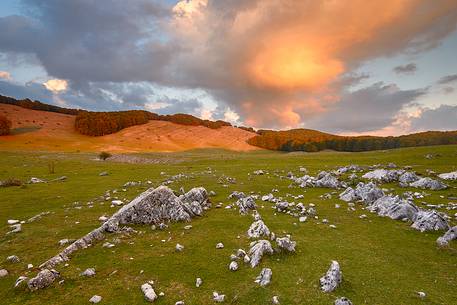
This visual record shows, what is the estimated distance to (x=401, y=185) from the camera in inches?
1153

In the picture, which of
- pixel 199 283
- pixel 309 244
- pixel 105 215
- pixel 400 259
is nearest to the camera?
pixel 199 283

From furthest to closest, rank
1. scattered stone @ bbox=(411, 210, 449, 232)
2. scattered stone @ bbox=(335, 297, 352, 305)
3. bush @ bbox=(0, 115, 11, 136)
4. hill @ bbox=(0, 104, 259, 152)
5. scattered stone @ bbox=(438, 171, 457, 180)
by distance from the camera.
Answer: hill @ bbox=(0, 104, 259, 152), bush @ bbox=(0, 115, 11, 136), scattered stone @ bbox=(438, 171, 457, 180), scattered stone @ bbox=(411, 210, 449, 232), scattered stone @ bbox=(335, 297, 352, 305)

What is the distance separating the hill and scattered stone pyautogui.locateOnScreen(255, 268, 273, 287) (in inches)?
4629

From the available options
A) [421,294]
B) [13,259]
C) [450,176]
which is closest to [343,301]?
[421,294]

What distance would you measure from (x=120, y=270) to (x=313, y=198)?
61.6ft

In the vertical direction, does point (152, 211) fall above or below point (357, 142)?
below

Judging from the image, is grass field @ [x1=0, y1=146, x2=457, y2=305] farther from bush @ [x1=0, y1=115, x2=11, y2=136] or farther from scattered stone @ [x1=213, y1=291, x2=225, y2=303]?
bush @ [x1=0, y1=115, x2=11, y2=136]

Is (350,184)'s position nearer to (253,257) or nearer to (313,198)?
(313,198)

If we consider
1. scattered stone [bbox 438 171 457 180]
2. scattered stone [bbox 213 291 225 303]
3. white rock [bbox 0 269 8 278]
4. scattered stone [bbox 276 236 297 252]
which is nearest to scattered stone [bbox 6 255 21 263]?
white rock [bbox 0 269 8 278]

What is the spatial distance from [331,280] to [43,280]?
11189mm

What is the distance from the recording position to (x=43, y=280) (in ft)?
35.2

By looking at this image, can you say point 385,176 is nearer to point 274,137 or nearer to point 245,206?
point 245,206

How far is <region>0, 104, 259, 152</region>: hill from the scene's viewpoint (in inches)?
4760

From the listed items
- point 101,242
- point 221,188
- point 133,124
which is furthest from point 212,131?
point 101,242
